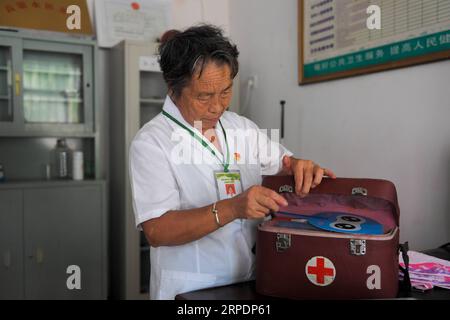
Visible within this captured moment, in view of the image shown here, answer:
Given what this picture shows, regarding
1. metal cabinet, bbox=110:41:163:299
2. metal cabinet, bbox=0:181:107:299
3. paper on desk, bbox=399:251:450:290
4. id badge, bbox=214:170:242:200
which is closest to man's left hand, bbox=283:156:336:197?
id badge, bbox=214:170:242:200

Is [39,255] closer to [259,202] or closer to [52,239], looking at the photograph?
[52,239]

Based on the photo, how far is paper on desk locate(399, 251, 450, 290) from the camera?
116 centimetres

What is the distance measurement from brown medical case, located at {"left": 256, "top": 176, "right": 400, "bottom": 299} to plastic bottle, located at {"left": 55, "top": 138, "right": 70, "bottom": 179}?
7.13ft

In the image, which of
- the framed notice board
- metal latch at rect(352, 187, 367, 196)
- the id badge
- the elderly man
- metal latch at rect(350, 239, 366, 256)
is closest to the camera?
metal latch at rect(350, 239, 366, 256)

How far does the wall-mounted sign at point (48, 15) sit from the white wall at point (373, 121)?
1166mm

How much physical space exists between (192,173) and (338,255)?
0.52 metres

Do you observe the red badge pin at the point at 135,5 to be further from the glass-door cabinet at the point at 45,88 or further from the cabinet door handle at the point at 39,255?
the cabinet door handle at the point at 39,255

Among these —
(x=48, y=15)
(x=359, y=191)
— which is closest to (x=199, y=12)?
(x=48, y=15)

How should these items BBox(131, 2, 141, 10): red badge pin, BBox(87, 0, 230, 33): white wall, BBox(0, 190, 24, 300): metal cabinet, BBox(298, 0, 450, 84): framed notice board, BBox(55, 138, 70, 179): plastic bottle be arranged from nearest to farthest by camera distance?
BBox(298, 0, 450, 84): framed notice board, BBox(0, 190, 24, 300): metal cabinet, BBox(55, 138, 70, 179): plastic bottle, BBox(131, 2, 141, 10): red badge pin, BBox(87, 0, 230, 33): white wall

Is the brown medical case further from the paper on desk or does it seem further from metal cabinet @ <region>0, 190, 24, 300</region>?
metal cabinet @ <region>0, 190, 24, 300</region>

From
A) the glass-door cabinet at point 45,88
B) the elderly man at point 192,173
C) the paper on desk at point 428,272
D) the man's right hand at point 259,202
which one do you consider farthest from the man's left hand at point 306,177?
the glass-door cabinet at point 45,88

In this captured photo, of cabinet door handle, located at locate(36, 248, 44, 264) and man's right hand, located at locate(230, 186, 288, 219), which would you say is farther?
cabinet door handle, located at locate(36, 248, 44, 264)

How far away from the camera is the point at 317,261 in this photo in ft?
3.27

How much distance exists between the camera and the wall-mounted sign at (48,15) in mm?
2750
